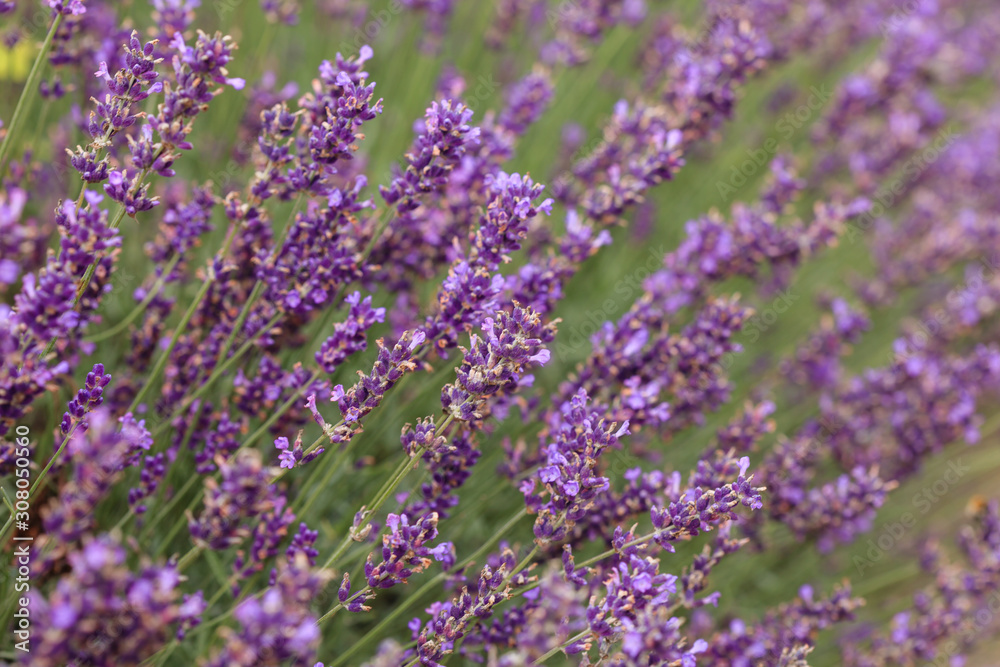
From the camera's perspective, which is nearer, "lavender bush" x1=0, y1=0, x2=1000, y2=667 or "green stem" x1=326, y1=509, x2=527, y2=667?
"lavender bush" x1=0, y1=0, x2=1000, y2=667

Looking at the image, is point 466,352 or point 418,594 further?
point 418,594

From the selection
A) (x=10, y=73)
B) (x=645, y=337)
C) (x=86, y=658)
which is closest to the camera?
(x=86, y=658)

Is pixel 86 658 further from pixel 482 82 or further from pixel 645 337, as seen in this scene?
pixel 482 82

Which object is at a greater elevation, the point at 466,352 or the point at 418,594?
the point at 466,352

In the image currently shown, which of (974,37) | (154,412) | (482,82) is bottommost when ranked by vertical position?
(154,412)

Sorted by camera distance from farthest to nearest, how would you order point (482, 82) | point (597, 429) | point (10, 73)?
1. point (482, 82)
2. point (10, 73)
3. point (597, 429)

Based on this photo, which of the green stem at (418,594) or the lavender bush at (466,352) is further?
the green stem at (418,594)

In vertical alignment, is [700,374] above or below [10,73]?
below

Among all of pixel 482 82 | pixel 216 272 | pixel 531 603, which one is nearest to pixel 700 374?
pixel 531 603
